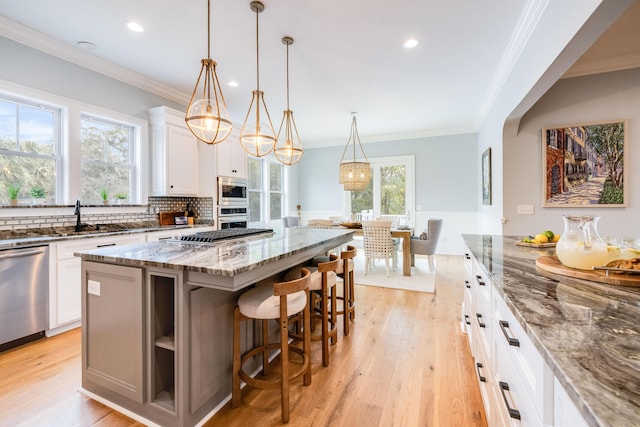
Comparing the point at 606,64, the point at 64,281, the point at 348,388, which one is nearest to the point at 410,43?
the point at 606,64

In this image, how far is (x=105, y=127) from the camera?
362 centimetres

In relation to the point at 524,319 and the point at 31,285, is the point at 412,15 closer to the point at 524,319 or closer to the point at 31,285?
the point at 524,319

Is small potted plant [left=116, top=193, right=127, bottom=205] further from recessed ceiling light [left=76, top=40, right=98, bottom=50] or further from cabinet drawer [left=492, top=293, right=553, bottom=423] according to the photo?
cabinet drawer [left=492, top=293, right=553, bottom=423]

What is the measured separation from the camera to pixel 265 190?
273 inches

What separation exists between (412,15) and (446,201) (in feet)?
15.2

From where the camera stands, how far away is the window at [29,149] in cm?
278

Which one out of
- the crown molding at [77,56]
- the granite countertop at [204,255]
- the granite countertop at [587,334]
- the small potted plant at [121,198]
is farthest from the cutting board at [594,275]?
the crown molding at [77,56]

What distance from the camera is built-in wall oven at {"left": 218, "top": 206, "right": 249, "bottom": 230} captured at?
15.0ft

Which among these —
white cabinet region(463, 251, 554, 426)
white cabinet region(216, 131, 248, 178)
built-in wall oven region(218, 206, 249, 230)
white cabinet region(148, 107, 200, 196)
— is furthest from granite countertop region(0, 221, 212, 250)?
white cabinet region(463, 251, 554, 426)

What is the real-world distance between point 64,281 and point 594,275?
3798 millimetres

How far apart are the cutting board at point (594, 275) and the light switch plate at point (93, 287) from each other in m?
2.41

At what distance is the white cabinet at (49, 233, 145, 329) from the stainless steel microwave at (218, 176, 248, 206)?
1.90m

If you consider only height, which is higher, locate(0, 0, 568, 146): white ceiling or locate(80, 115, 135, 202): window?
locate(0, 0, 568, 146): white ceiling

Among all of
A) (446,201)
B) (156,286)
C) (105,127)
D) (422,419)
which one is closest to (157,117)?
(105,127)
